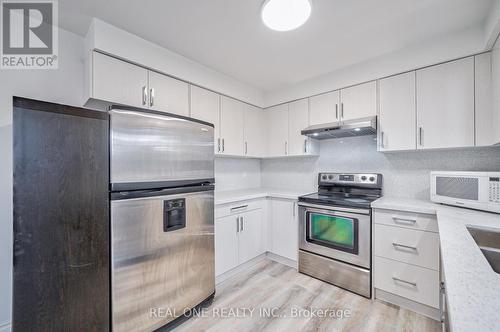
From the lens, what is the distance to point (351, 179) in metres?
2.50

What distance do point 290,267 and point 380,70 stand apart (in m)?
2.43

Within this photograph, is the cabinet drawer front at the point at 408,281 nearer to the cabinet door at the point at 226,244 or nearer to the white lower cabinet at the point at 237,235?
the white lower cabinet at the point at 237,235

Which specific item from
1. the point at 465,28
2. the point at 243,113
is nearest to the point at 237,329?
the point at 243,113

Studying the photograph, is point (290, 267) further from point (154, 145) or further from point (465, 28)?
point (465, 28)

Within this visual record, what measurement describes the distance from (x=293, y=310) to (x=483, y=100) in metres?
2.35

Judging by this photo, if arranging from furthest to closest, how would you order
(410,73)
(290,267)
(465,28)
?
1. (290,267)
2. (410,73)
3. (465,28)

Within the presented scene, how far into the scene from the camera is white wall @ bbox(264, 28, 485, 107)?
1.74 metres

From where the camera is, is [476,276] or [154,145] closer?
[476,276]

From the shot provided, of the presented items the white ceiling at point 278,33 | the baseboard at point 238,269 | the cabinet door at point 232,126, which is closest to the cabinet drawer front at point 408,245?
the baseboard at point 238,269

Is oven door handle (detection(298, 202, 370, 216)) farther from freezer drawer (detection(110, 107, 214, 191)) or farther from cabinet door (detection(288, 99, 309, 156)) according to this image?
freezer drawer (detection(110, 107, 214, 191))

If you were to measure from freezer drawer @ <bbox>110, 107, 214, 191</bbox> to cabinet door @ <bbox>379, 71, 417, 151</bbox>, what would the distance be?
1.80 m

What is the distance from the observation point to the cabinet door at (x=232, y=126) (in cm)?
261

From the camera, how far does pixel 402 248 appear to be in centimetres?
181

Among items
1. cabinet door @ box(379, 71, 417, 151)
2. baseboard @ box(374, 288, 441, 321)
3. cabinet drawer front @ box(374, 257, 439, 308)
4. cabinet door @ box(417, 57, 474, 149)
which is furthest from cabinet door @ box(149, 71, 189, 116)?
baseboard @ box(374, 288, 441, 321)
